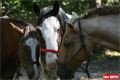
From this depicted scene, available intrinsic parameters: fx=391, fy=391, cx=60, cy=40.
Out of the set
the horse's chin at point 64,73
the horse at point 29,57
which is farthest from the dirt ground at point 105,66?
the horse's chin at point 64,73

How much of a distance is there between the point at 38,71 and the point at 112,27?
145cm

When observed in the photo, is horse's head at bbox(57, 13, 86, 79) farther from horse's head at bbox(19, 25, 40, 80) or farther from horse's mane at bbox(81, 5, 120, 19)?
horse's head at bbox(19, 25, 40, 80)

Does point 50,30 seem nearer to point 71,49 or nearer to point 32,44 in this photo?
point 32,44

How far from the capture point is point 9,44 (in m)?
5.88

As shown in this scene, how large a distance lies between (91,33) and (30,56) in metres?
1.24

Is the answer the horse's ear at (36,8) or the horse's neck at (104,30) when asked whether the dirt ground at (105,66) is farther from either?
the horse's neck at (104,30)

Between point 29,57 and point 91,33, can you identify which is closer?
point 91,33

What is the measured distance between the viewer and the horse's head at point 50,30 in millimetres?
5195

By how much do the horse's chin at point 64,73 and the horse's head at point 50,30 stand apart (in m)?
0.19

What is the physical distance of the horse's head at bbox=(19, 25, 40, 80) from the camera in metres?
5.42

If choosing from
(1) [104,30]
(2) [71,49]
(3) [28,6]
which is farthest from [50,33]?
(3) [28,6]

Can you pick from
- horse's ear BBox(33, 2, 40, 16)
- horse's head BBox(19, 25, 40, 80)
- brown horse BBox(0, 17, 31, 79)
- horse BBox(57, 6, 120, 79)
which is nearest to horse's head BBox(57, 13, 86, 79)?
horse BBox(57, 6, 120, 79)

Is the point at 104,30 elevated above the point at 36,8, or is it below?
above

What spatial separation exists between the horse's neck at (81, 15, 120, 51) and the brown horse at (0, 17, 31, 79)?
5.13 ft
